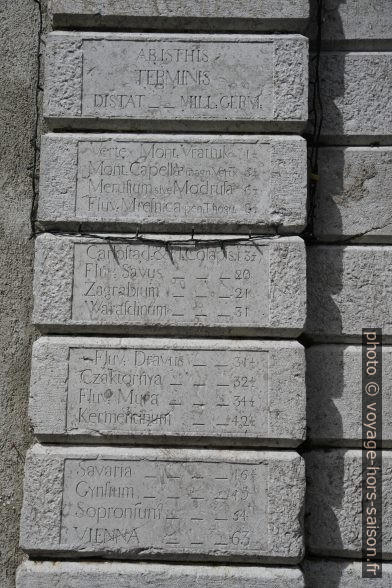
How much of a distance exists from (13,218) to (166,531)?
1.99 meters

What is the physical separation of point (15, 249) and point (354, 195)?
2040mm

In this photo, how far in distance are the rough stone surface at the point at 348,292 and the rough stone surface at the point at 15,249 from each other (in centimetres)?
167

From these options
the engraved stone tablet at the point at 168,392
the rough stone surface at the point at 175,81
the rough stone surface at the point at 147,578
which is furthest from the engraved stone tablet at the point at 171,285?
the rough stone surface at the point at 147,578

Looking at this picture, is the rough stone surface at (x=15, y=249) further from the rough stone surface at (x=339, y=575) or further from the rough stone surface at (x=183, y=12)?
the rough stone surface at (x=339, y=575)

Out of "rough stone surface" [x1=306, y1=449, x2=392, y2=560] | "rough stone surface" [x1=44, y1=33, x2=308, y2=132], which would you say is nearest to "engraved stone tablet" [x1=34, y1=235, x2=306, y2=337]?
"rough stone surface" [x1=44, y1=33, x2=308, y2=132]

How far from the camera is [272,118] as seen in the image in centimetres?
358

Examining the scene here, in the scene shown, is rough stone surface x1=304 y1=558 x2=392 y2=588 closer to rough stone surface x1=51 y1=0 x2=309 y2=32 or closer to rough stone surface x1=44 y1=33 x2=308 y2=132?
rough stone surface x1=44 y1=33 x2=308 y2=132

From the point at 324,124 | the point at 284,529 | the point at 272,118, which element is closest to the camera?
the point at 284,529

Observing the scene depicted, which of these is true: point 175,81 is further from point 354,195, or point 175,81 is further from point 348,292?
point 348,292

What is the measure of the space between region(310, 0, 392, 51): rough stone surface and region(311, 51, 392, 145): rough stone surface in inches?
3.1

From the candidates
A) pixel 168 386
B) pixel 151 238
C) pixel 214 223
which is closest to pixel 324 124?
pixel 214 223

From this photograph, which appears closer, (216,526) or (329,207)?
(216,526)

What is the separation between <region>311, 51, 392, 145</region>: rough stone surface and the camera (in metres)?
3.79

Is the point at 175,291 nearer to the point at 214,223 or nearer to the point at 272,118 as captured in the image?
the point at 214,223
